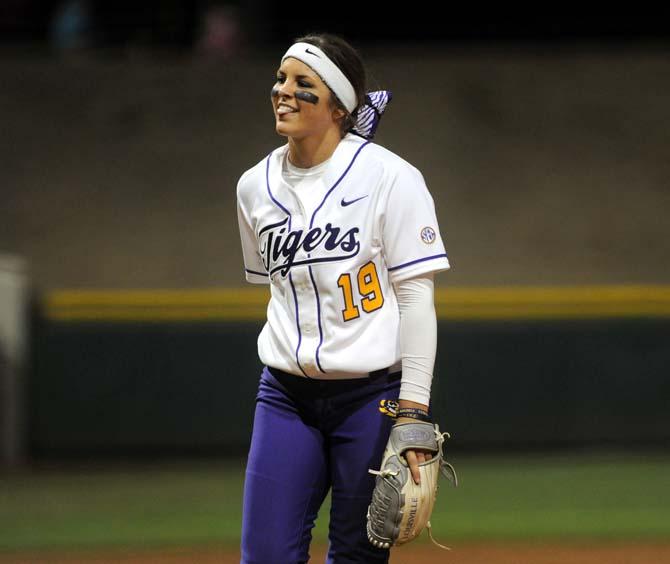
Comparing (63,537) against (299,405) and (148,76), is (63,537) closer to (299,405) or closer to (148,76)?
(299,405)

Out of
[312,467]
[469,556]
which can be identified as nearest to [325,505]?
[469,556]

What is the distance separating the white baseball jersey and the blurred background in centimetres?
284

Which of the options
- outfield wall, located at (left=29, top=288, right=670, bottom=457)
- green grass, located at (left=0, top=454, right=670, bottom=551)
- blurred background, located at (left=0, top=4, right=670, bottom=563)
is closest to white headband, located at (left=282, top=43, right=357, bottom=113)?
blurred background, located at (left=0, top=4, right=670, bottom=563)

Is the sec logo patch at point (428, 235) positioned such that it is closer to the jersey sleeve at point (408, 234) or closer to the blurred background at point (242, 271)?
the jersey sleeve at point (408, 234)

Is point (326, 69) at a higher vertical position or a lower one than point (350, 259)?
higher

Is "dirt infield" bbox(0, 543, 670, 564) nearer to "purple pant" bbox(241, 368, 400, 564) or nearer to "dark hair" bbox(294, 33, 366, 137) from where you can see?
"purple pant" bbox(241, 368, 400, 564)

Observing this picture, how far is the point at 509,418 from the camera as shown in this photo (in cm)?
827

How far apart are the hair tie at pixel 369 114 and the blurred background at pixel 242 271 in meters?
2.93

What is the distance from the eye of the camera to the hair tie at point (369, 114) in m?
3.26

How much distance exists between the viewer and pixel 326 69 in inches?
122

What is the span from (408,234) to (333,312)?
0.89 ft

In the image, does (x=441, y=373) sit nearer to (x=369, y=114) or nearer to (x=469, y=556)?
Answer: (x=469, y=556)

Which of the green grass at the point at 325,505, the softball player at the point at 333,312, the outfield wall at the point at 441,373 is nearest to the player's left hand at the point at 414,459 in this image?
the softball player at the point at 333,312

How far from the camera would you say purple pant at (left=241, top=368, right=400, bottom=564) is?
307 cm
